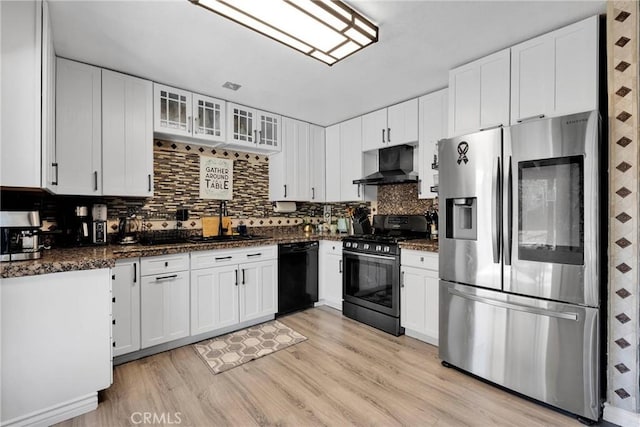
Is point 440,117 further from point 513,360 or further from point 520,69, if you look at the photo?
point 513,360

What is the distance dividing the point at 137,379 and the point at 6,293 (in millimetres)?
1058

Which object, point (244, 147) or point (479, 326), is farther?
point (244, 147)

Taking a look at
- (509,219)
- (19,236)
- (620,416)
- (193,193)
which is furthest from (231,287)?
(620,416)

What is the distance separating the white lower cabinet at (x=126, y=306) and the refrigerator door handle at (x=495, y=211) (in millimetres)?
2746

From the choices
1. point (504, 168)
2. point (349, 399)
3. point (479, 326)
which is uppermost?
point (504, 168)

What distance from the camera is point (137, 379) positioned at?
2.16 metres

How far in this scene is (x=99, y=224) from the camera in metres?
2.65

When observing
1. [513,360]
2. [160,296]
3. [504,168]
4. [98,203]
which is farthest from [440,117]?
[98,203]

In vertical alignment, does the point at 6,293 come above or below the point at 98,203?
below

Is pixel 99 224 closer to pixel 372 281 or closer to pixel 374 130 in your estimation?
pixel 372 281

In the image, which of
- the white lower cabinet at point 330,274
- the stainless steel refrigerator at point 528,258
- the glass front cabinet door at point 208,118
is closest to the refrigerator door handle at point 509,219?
the stainless steel refrigerator at point 528,258

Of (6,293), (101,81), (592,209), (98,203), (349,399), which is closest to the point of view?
(6,293)

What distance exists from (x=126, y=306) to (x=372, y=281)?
229 cm

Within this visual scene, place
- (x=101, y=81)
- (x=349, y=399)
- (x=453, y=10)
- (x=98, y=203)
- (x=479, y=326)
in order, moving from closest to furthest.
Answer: (x=453, y=10), (x=349, y=399), (x=479, y=326), (x=101, y=81), (x=98, y=203)
